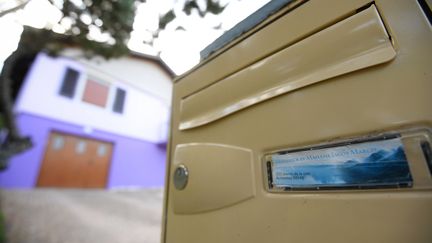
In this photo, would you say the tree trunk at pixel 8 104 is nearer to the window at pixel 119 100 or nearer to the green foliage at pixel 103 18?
the green foliage at pixel 103 18

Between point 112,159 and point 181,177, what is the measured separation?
19.2 feet

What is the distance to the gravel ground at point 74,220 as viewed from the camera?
7.11ft

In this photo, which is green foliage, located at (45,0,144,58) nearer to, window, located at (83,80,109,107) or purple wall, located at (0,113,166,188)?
purple wall, located at (0,113,166,188)

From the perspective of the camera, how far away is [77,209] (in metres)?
3.07

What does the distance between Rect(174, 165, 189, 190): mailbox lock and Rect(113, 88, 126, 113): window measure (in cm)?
594

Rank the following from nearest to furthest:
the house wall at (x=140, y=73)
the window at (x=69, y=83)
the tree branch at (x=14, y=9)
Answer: the tree branch at (x=14, y=9) → the window at (x=69, y=83) → the house wall at (x=140, y=73)

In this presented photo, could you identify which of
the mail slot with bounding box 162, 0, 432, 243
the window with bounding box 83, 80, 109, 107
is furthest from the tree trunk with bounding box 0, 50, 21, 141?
the window with bounding box 83, 80, 109, 107

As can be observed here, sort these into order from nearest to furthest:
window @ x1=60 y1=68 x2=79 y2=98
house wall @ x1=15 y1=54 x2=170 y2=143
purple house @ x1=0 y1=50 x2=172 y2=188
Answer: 1. purple house @ x1=0 y1=50 x2=172 y2=188
2. house wall @ x1=15 y1=54 x2=170 y2=143
3. window @ x1=60 y1=68 x2=79 y2=98

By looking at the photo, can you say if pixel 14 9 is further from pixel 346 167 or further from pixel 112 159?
pixel 112 159

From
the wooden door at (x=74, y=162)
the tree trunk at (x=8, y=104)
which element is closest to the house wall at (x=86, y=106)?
the wooden door at (x=74, y=162)

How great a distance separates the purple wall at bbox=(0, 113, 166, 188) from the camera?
4031 mm

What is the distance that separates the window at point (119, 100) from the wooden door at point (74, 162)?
109 cm

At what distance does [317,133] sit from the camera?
0.42m

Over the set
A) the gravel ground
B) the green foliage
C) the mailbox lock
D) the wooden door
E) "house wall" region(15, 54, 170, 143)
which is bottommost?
the gravel ground
